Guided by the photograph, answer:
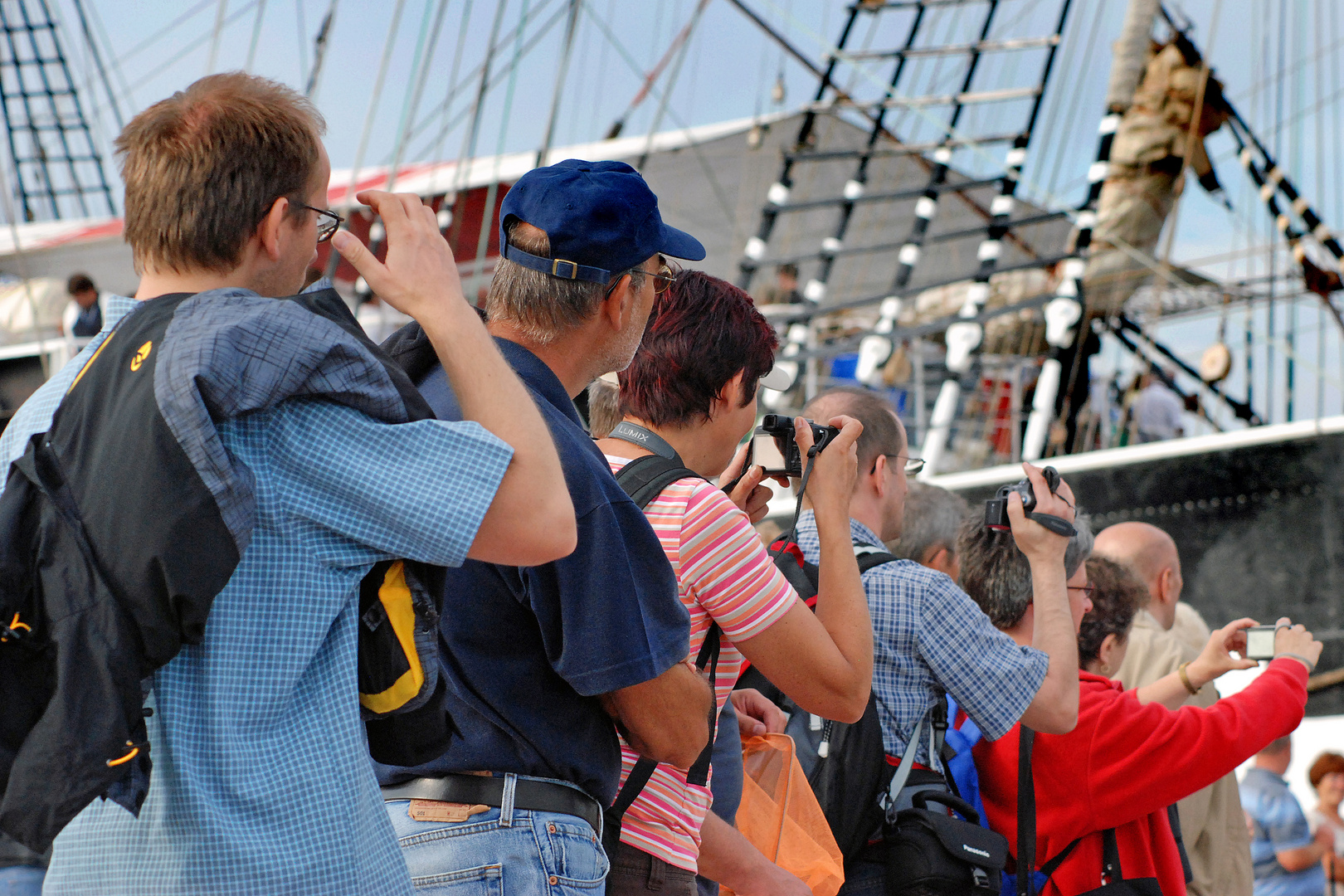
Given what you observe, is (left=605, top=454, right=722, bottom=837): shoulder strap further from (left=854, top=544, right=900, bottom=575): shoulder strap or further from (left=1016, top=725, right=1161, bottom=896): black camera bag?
(left=1016, top=725, right=1161, bottom=896): black camera bag

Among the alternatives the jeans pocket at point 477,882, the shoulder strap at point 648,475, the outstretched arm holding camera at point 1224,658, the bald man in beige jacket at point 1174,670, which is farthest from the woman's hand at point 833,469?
the bald man in beige jacket at point 1174,670

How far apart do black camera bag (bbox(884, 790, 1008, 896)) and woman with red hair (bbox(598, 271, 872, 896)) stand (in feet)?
1.30

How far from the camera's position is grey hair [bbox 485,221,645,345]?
1570 millimetres

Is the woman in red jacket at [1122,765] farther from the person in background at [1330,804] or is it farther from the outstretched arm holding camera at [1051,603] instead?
the person in background at [1330,804]

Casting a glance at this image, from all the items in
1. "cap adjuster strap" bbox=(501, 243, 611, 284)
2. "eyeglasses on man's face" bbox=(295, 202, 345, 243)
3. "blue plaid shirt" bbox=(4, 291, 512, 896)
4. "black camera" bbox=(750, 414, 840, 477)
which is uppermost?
"cap adjuster strap" bbox=(501, 243, 611, 284)

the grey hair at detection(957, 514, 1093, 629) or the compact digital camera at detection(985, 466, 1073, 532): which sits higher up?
the compact digital camera at detection(985, 466, 1073, 532)

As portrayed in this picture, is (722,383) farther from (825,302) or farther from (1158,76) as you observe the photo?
(825,302)

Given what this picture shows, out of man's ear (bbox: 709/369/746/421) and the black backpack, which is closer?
man's ear (bbox: 709/369/746/421)

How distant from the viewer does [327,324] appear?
1.12m

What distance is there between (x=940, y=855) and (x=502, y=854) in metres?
1.05

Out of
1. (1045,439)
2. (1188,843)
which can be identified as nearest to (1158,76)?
(1045,439)

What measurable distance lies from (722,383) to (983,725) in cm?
85

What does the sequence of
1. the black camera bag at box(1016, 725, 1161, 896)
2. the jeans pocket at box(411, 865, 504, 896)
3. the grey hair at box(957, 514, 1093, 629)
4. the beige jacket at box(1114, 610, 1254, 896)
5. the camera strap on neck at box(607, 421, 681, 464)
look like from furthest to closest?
the beige jacket at box(1114, 610, 1254, 896), the grey hair at box(957, 514, 1093, 629), the black camera bag at box(1016, 725, 1161, 896), the camera strap on neck at box(607, 421, 681, 464), the jeans pocket at box(411, 865, 504, 896)

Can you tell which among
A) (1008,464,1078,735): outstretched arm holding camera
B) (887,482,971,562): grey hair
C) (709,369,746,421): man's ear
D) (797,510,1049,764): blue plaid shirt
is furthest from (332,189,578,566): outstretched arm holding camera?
(887,482,971,562): grey hair
